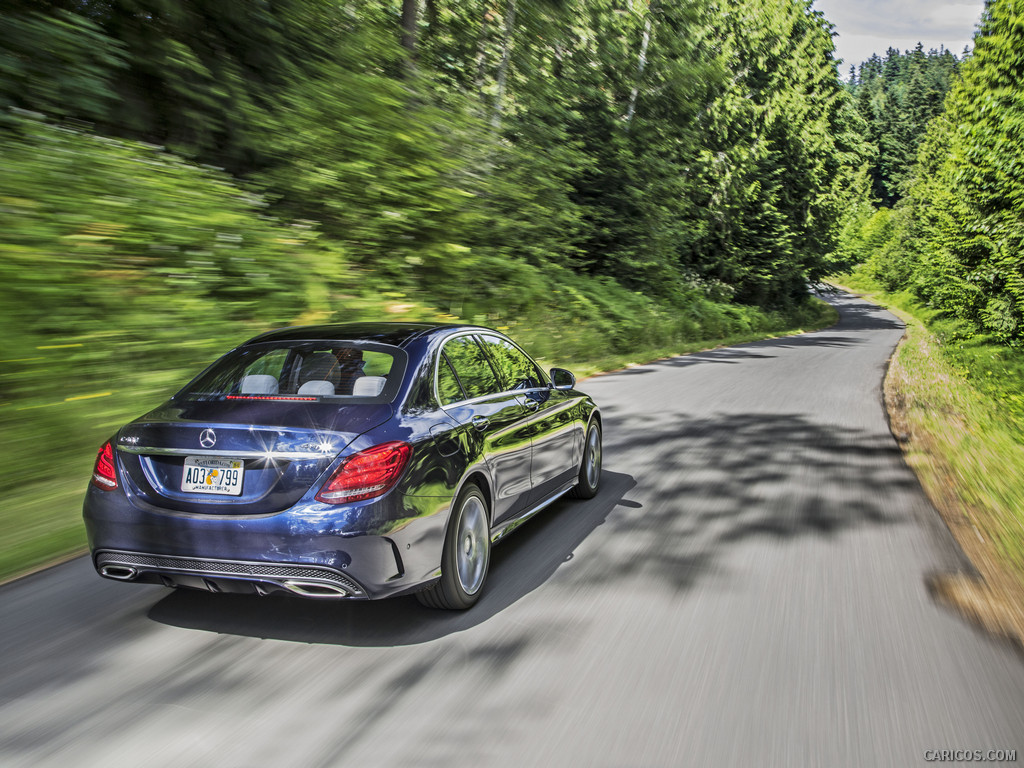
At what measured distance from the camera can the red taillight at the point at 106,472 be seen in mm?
4066

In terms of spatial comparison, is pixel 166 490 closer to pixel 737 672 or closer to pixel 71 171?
pixel 737 672

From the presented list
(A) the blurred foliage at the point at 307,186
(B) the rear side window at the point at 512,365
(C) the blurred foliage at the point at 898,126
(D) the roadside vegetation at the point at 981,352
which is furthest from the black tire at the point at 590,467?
(C) the blurred foliage at the point at 898,126

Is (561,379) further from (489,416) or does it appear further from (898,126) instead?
(898,126)

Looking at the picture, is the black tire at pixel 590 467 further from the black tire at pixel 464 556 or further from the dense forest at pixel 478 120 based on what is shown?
the dense forest at pixel 478 120

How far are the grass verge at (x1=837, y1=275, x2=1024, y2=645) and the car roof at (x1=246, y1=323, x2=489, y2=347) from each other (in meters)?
3.29

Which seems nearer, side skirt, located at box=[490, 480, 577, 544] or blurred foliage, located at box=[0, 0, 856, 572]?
side skirt, located at box=[490, 480, 577, 544]

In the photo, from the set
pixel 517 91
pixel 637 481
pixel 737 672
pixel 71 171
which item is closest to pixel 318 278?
pixel 71 171

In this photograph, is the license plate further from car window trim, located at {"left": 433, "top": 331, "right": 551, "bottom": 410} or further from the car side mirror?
the car side mirror

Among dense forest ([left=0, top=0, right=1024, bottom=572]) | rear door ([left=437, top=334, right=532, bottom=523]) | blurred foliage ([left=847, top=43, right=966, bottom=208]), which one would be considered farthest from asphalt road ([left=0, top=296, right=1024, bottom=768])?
blurred foliage ([left=847, top=43, right=966, bottom=208])

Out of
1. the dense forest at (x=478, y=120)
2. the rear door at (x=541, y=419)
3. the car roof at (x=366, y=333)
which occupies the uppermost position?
the dense forest at (x=478, y=120)

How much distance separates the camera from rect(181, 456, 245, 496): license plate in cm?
384

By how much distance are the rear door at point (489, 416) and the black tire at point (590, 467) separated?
4.57ft

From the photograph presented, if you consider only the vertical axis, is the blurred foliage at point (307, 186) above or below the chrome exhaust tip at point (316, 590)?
above

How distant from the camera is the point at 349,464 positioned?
3.82 metres
